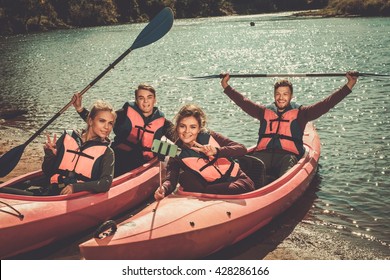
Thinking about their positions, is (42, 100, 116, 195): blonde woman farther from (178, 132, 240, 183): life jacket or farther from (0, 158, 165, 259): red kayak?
(178, 132, 240, 183): life jacket

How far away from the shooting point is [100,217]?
4.53m

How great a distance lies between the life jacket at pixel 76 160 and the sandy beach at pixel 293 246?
24.2 inches

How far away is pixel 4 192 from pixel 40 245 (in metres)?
0.66

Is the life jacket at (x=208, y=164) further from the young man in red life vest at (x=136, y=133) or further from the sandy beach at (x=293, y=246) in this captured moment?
the young man in red life vest at (x=136, y=133)

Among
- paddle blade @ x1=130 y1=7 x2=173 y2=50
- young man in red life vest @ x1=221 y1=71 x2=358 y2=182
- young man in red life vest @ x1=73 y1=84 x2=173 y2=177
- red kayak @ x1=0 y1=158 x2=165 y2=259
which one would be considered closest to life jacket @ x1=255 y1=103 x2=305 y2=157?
young man in red life vest @ x1=221 y1=71 x2=358 y2=182

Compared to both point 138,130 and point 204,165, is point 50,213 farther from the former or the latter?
point 138,130

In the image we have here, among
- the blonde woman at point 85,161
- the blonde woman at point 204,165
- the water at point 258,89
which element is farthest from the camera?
Answer: the water at point 258,89

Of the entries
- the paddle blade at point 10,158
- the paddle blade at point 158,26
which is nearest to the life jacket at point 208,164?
the paddle blade at point 10,158

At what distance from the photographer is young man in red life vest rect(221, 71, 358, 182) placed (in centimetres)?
531

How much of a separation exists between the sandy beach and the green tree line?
4393 centimetres

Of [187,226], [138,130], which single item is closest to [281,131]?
[138,130]

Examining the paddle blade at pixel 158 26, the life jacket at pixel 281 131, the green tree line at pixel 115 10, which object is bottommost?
the life jacket at pixel 281 131

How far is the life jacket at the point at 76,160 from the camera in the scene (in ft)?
14.2

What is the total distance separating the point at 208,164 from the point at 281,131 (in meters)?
1.58
